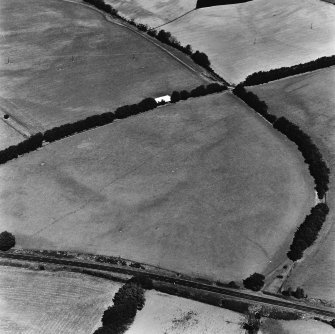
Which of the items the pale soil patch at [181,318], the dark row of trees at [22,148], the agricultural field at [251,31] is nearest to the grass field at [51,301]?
the pale soil patch at [181,318]

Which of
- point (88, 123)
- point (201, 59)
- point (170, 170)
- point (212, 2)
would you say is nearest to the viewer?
point (170, 170)

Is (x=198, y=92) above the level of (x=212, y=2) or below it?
below

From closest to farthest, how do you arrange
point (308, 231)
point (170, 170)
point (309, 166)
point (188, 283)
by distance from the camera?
point (188, 283)
point (308, 231)
point (170, 170)
point (309, 166)

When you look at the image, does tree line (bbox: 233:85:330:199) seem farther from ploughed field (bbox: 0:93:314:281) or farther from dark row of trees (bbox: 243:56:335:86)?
dark row of trees (bbox: 243:56:335:86)

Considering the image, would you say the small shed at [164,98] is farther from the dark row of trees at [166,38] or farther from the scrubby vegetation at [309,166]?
the dark row of trees at [166,38]

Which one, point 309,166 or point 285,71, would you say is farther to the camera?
point 285,71

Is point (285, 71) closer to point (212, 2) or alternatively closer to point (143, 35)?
point (143, 35)

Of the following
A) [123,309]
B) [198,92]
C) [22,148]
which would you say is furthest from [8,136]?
[123,309]
